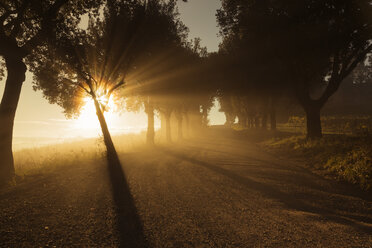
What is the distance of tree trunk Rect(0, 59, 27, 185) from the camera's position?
9.18 metres

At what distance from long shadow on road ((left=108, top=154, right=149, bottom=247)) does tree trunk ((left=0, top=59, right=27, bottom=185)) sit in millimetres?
5334

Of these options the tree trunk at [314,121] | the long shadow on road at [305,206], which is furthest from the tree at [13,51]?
the tree trunk at [314,121]

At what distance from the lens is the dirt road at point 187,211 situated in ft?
13.3

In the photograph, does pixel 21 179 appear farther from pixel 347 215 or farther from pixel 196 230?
pixel 347 215

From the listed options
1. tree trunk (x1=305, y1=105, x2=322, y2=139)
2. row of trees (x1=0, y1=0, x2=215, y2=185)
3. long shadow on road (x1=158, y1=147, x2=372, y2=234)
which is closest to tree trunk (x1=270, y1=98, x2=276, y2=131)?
tree trunk (x1=305, y1=105, x2=322, y2=139)

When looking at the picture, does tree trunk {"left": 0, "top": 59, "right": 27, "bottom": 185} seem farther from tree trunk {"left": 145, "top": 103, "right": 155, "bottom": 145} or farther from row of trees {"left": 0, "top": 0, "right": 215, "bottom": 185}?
tree trunk {"left": 145, "top": 103, "right": 155, "bottom": 145}

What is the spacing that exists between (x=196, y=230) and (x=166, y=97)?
68.7 ft

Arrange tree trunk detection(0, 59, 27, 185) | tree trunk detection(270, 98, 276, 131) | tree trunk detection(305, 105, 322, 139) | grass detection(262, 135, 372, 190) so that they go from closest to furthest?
grass detection(262, 135, 372, 190) → tree trunk detection(0, 59, 27, 185) → tree trunk detection(305, 105, 322, 139) → tree trunk detection(270, 98, 276, 131)

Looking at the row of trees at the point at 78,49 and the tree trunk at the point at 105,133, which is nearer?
the row of trees at the point at 78,49

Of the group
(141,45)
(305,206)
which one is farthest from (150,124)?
(305,206)

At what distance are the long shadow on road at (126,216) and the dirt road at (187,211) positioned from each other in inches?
1.0

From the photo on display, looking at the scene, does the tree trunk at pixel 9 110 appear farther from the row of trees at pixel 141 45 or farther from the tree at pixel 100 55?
the tree at pixel 100 55

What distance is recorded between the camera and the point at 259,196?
640cm

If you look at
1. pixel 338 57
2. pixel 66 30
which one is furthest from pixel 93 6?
pixel 338 57
